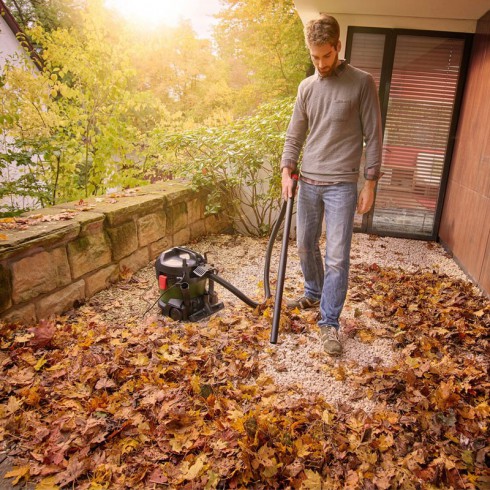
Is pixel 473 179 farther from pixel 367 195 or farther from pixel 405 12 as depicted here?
pixel 367 195

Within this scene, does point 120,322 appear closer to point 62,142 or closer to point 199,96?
point 62,142

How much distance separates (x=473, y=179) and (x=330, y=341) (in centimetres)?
292

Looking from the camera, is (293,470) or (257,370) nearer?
(293,470)

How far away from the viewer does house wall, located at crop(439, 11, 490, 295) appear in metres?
3.96

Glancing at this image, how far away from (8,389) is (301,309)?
6.70 feet

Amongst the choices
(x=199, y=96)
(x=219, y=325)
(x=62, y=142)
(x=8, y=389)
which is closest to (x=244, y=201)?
(x=62, y=142)

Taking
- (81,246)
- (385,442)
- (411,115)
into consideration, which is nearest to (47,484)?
(385,442)

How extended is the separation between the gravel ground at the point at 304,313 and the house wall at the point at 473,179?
296 millimetres

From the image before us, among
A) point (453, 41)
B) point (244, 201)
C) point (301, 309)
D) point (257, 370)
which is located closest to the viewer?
Result: point (257, 370)

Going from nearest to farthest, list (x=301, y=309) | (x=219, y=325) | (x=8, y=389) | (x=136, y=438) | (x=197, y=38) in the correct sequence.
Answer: (x=136, y=438) < (x=8, y=389) < (x=219, y=325) < (x=301, y=309) < (x=197, y=38)

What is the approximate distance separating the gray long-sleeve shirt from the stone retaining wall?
1834mm

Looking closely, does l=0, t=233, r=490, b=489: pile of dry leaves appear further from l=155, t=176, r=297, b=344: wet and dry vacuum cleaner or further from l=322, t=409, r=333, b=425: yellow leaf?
l=155, t=176, r=297, b=344: wet and dry vacuum cleaner

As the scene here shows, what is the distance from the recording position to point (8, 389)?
211 centimetres

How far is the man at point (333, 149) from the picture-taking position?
7.97ft
